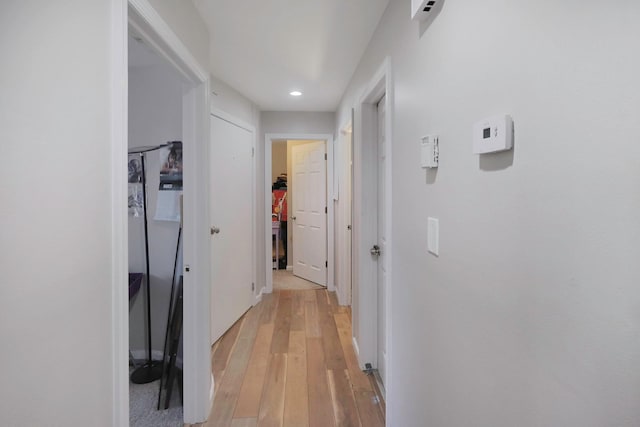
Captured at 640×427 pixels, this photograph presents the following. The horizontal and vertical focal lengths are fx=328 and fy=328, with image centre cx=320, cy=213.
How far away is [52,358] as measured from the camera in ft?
2.52

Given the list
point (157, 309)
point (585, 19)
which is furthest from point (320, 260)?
point (585, 19)

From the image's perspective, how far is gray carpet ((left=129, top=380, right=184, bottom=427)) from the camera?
75.9 inches

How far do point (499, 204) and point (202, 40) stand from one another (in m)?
1.94

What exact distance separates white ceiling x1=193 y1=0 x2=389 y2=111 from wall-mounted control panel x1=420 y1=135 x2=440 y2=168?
1.05m

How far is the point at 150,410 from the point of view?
80.1 inches

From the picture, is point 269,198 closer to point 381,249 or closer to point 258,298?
point 258,298

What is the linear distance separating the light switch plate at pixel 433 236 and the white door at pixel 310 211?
3314 millimetres

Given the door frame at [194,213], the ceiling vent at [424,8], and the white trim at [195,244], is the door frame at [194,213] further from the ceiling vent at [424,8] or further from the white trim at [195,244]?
the ceiling vent at [424,8]

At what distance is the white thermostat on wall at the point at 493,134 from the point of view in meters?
0.71

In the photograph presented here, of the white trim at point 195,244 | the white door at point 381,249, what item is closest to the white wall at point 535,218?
the white door at point 381,249

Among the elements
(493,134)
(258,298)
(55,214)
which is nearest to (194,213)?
(55,214)

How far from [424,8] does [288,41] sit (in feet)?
4.44

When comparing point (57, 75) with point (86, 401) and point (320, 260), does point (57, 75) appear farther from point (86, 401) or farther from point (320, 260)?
point (320, 260)

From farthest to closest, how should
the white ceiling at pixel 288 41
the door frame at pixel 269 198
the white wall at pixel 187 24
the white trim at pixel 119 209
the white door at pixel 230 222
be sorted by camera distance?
1. the door frame at pixel 269 198
2. the white door at pixel 230 222
3. the white ceiling at pixel 288 41
4. the white wall at pixel 187 24
5. the white trim at pixel 119 209
